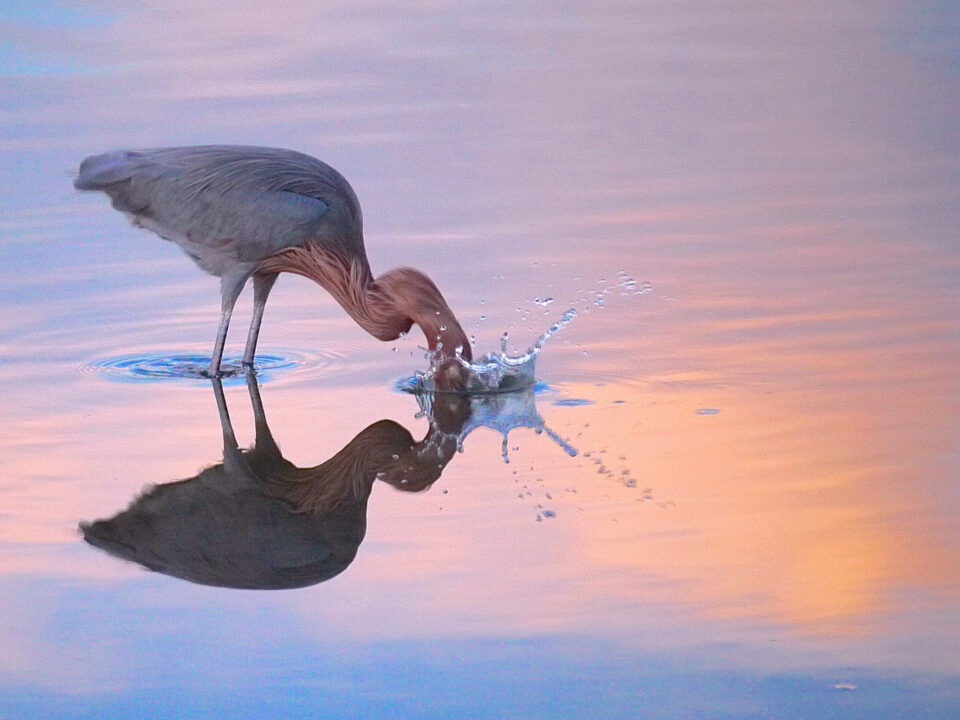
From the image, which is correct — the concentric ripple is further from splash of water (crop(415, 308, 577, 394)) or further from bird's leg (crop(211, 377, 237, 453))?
splash of water (crop(415, 308, 577, 394))

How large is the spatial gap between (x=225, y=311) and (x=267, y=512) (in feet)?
7.15

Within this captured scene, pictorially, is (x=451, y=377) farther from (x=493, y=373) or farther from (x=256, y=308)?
(x=256, y=308)

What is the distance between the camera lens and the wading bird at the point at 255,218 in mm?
8859

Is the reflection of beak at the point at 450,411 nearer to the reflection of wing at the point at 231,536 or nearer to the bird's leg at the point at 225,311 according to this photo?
the reflection of wing at the point at 231,536

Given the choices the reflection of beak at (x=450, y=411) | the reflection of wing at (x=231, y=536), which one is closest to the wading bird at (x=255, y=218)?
the reflection of beak at (x=450, y=411)

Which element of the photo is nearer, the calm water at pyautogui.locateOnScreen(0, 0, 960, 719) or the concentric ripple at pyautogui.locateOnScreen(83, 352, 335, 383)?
the calm water at pyautogui.locateOnScreen(0, 0, 960, 719)

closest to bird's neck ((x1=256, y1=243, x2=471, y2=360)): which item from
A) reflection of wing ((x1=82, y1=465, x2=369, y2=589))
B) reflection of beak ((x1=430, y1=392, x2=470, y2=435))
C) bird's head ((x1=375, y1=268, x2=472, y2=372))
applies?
bird's head ((x1=375, y1=268, x2=472, y2=372))

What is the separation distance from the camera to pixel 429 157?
12.4 metres

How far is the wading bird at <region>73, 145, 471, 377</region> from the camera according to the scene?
349 inches

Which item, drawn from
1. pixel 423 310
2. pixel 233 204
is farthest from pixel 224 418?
pixel 233 204

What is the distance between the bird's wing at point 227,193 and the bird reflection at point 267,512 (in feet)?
4.49

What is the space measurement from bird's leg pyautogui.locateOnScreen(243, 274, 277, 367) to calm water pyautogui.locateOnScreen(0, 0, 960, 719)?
18 centimetres

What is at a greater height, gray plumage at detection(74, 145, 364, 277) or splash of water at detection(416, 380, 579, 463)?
gray plumage at detection(74, 145, 364, 277)

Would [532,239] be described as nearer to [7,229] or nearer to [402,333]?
[402,333]
